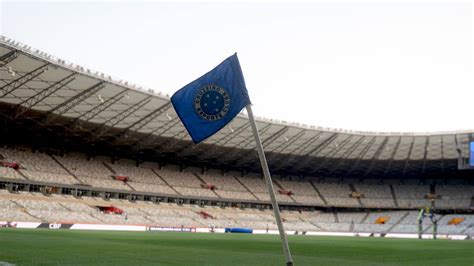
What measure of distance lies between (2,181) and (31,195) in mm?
3675

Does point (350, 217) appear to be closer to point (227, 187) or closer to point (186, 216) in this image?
point (227, 187)

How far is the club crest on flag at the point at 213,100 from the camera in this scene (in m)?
9.55

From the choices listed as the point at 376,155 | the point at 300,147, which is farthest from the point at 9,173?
the point at 376,155

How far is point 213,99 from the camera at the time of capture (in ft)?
31.4

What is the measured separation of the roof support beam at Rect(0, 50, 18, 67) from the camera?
36344 mm

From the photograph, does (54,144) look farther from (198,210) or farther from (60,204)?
(198,210)

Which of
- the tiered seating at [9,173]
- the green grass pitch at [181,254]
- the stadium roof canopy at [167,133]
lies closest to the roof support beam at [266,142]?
the stadium roof canopy at [167,133]

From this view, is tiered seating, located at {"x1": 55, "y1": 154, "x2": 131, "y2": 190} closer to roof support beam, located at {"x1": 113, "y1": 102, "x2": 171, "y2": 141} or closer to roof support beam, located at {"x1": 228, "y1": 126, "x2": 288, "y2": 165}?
roof support beam, located at {"x1": 113, "y1": 102, "x2": 171, "y2": 141}

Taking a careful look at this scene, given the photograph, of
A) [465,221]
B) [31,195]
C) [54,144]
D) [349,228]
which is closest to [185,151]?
[54,144]

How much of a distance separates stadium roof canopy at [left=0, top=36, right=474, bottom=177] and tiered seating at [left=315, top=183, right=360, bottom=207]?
9.10 feet

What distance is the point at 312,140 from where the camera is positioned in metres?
70.1

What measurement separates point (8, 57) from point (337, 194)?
72.0m

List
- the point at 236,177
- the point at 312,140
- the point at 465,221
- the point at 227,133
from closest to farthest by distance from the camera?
the point at 227,133, the point at 312,140, the point at 465,221, the point at 236,177

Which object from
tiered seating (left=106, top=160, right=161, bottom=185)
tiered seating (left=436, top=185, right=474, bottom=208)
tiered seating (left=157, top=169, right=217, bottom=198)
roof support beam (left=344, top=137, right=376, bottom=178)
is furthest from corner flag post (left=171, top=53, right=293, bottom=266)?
tiered seating (left=436, top=185, right=474, bottom=208)
